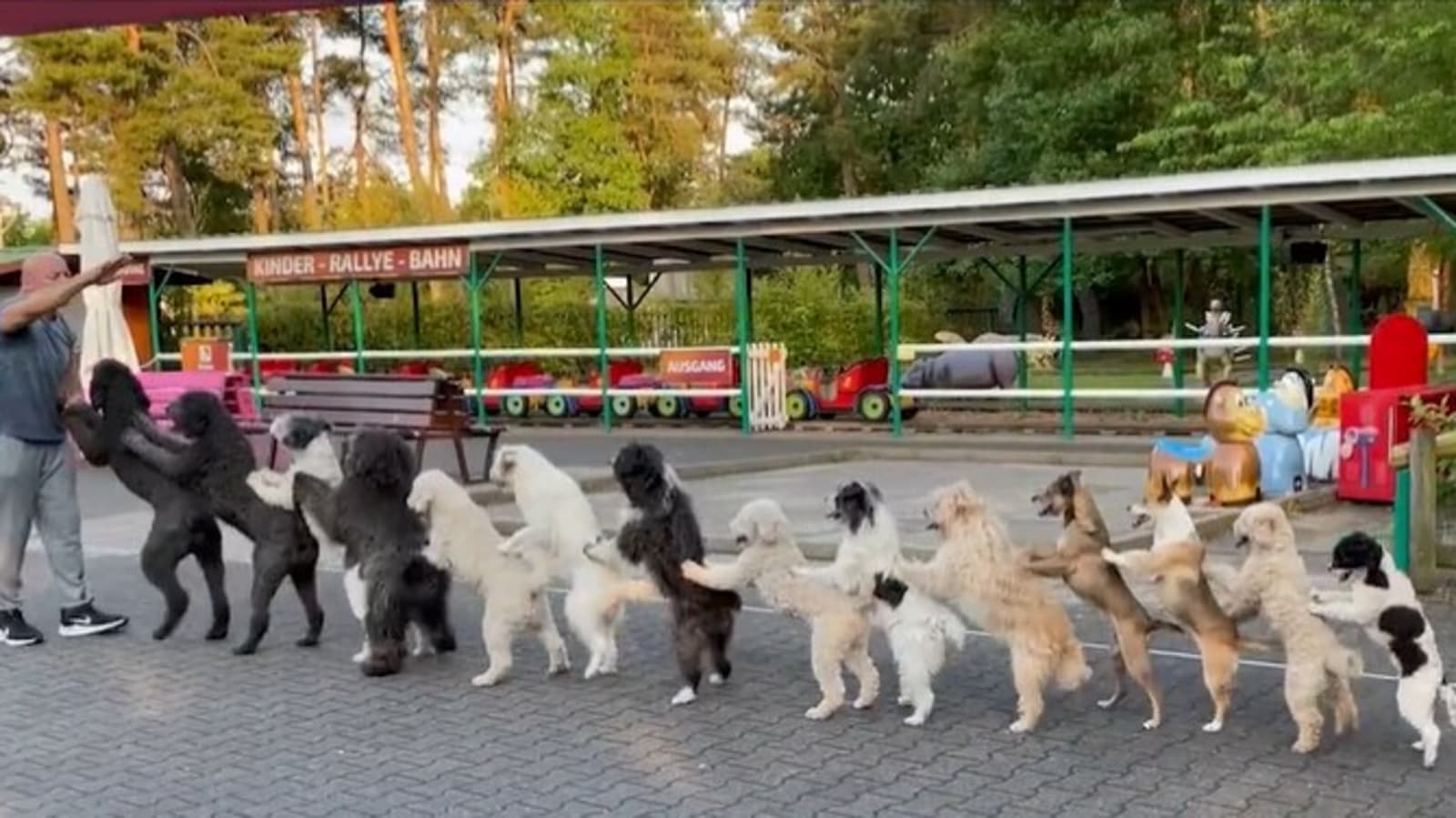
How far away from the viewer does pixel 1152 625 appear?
516 cm

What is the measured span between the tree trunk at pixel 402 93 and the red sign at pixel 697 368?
23311mm

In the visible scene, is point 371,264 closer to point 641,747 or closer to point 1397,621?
point 641,747

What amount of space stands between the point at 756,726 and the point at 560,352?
42.0 ft

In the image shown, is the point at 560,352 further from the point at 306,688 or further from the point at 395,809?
the point at 395,809

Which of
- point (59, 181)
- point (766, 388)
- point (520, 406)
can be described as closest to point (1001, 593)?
point (766, 388)

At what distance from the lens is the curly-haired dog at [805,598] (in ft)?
17.3

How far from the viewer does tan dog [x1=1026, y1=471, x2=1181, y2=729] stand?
513 centimetres

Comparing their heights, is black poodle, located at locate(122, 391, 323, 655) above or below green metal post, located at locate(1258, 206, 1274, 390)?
below

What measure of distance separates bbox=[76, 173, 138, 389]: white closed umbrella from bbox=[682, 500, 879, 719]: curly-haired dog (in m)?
10.4

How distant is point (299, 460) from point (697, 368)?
454 inches

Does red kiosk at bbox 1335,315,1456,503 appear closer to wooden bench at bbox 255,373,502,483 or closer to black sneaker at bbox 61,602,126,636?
wooden bench at bbox 255,373,502,483

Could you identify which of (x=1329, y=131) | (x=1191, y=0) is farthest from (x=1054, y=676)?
(x=1191, y=0)

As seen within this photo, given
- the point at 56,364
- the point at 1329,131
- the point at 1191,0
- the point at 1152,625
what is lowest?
the point at 1152,625

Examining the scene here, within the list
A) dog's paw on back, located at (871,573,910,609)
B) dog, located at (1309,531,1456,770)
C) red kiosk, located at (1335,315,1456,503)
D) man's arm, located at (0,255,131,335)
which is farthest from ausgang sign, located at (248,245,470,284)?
dog, located at (1309,531,1456,770)
